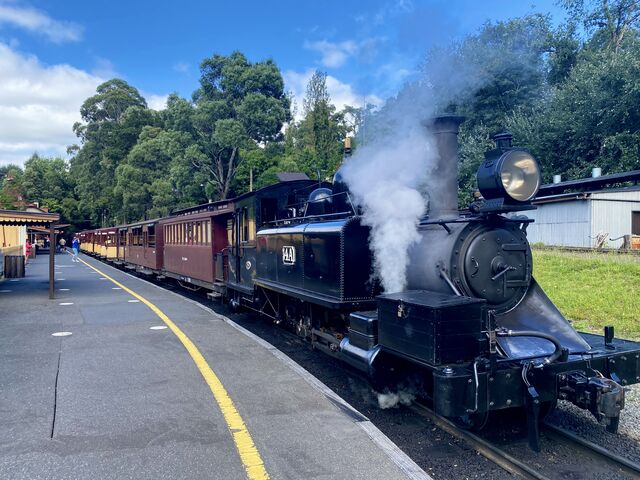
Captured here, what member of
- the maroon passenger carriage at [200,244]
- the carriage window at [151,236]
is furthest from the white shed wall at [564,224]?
the carriage window at [151,236]

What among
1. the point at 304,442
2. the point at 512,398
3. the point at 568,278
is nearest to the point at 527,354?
the point at 512,398

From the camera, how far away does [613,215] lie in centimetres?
2053

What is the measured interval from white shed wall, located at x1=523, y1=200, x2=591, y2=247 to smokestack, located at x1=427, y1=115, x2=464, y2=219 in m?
17.8

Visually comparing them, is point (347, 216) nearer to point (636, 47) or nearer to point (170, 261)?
point (170, 261)

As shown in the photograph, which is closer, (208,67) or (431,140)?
(431,140)

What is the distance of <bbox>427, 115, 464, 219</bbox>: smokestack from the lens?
4.98 m

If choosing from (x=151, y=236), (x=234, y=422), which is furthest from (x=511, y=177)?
(x=151, y=236)

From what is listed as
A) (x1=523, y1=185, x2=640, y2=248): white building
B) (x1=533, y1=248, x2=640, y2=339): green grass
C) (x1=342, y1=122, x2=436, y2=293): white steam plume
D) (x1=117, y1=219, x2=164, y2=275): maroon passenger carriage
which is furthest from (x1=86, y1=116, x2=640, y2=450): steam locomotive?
(x1=523, y1=185, x2=640, y2=248): white building

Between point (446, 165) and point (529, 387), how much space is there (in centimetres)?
224

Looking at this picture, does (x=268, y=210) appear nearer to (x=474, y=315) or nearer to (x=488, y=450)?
(x=474, y=315)

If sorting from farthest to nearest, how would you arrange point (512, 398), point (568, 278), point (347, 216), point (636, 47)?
point (636, 47)
point (568, 278)
point (347, 216)
point (512, 398)

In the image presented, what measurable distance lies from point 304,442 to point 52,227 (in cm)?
1243

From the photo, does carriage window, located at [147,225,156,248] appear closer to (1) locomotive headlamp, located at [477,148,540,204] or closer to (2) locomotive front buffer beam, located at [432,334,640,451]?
(1) locomotive headlamp, located at [477,148,540,204]

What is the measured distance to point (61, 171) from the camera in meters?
78.5
